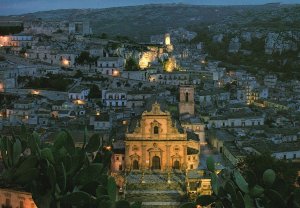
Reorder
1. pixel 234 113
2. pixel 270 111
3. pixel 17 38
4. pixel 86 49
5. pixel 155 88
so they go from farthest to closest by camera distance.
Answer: pixel 17 38, pixel 86 49, pixel 155 88, pixel 270 111, pixel 234 113

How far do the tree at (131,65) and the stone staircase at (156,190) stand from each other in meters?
34.6

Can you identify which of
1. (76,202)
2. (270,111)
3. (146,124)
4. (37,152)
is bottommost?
(270,111)

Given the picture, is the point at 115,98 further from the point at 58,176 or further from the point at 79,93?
the point at 58,176

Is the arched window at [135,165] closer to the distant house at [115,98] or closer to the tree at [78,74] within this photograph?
the distant house at [115,98]

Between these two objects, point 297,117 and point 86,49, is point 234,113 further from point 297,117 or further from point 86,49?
point 86,49

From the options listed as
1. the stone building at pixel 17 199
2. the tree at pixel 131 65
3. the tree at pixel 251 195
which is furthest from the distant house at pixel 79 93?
the tree at pixel 251 195

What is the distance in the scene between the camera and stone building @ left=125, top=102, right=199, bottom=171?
3372cm

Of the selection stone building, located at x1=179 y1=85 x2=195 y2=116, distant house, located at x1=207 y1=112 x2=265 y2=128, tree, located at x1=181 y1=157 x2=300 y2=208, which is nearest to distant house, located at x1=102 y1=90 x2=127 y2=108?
distant house, located at x1=207 y1=112 x2=265 y2=128

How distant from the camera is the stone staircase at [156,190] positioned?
26.9m

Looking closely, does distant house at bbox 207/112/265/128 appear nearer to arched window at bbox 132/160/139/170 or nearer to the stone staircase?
arched window at bbox 132/160/139/170

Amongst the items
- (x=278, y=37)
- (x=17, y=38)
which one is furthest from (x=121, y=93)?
(x=278, y=37)

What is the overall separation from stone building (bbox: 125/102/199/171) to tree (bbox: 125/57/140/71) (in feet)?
104

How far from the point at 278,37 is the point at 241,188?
337 ft

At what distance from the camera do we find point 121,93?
178ft
